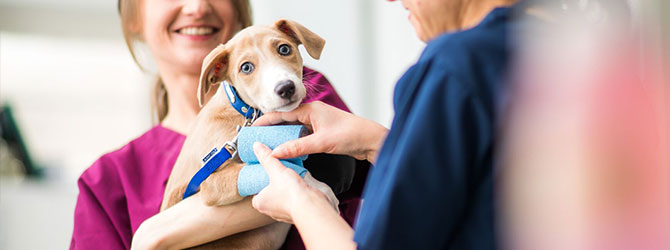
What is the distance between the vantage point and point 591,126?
0.68 meters

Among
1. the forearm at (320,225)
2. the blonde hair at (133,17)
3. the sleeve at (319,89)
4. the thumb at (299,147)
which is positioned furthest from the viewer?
the blonde hair at (133,17)

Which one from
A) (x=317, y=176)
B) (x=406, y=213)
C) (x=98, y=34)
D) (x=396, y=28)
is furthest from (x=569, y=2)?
(x=98, y=34)

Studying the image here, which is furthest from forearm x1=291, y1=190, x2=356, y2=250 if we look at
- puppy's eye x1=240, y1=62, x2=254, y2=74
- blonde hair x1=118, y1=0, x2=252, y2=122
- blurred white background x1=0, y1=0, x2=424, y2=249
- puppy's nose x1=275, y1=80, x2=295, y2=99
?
blurred white background x1=0, y1=0, x2=424, y2=249

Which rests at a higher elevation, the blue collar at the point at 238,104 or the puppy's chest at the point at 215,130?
the blue collar at the point at 238,104

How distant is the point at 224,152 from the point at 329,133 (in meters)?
0.22

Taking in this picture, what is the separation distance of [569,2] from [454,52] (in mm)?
177

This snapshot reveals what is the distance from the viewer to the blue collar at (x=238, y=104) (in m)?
1.33

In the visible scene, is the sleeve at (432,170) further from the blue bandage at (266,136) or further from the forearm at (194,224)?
the forearm at (194,224)

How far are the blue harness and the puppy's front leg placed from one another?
17mm

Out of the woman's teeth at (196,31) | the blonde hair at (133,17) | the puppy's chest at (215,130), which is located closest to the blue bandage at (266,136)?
the puppy's chest at (215,130)

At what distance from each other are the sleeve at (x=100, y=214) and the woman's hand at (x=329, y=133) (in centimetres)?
→ 55

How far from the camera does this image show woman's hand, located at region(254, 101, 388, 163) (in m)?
1.17

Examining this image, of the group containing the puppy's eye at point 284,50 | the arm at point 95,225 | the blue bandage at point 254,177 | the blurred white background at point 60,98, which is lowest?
the blurred white background at point 60,98

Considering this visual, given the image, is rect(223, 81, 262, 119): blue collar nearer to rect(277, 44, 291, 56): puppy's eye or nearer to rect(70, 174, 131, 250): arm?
rect(277, 44, 291, 56): puppy's eye
